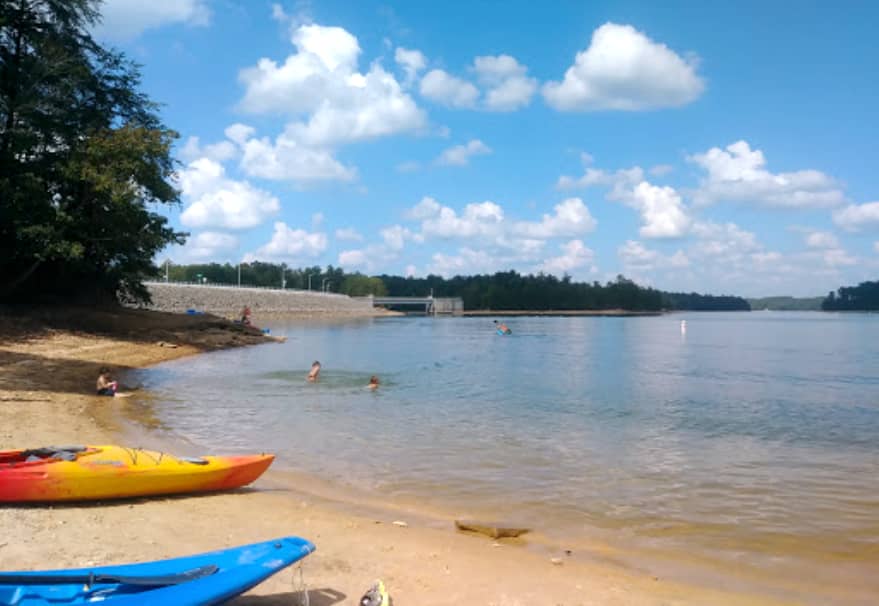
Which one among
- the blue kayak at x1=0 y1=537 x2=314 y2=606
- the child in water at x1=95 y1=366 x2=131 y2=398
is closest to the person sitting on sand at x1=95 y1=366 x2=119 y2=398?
the child in water at x1=95 y1=366 x2=131 y2=398

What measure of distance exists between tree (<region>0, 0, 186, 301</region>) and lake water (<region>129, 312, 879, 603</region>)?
27.3ft

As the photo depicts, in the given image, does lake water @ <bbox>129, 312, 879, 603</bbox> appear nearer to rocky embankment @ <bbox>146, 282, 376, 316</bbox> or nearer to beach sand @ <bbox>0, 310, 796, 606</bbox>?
beach sand @ <bbox>0, 310, 796, 606</bbox>

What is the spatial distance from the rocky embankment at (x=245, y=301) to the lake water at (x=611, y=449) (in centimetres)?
5589

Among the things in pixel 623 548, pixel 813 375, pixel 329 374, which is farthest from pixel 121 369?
pixel 813 375

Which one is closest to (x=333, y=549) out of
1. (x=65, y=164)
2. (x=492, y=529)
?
(x=492, y=529)

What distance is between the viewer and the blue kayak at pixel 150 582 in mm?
5293

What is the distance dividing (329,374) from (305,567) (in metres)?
26.0

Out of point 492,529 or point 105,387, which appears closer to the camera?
point 492,529

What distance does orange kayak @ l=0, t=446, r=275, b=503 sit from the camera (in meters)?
9.20

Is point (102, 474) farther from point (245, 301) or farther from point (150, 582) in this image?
point (245, 301)

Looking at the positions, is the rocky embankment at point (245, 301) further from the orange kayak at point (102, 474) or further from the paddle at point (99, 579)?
the paddle at point (99, 579)

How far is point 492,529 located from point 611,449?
767 cm

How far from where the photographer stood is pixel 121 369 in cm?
2897

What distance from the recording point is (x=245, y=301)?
127m
